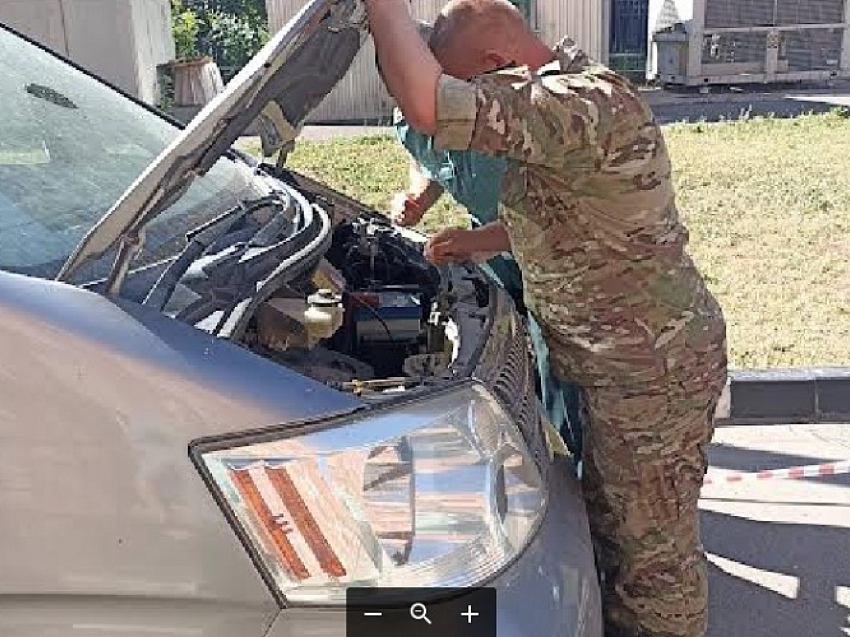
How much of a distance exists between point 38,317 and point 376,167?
365 inches

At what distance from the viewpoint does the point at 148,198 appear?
158 cm

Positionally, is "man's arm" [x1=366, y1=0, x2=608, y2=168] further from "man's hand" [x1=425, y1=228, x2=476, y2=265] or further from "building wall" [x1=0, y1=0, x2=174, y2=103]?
"building wall" [x1=0, y1=0, x2=174, y2=103]

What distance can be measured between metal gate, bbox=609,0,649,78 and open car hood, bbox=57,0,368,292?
2015 cm

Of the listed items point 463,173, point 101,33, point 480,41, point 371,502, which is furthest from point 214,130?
point 101,33

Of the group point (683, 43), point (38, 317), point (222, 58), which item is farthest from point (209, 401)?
point (222, 58)

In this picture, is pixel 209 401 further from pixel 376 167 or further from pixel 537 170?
pixel 376 167

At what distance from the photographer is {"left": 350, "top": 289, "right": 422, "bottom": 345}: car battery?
7.77 ft

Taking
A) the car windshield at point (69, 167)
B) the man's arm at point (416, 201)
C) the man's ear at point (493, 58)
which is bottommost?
the man's arm at point (416, 201)

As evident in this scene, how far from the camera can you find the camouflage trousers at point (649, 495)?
230 centimetres

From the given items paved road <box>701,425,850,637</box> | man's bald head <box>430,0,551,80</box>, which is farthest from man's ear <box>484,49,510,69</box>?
paved road <box>701,425,850,637</box>

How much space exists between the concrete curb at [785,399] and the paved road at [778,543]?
0.22 m

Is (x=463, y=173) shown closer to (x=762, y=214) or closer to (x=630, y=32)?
(x=762, y=214)

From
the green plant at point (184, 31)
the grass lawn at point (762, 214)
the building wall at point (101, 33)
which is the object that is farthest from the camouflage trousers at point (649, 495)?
the green plant at point (184, 31)

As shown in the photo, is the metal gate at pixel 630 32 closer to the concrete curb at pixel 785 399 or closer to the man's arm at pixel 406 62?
the concrete curb at pixel 785 399
